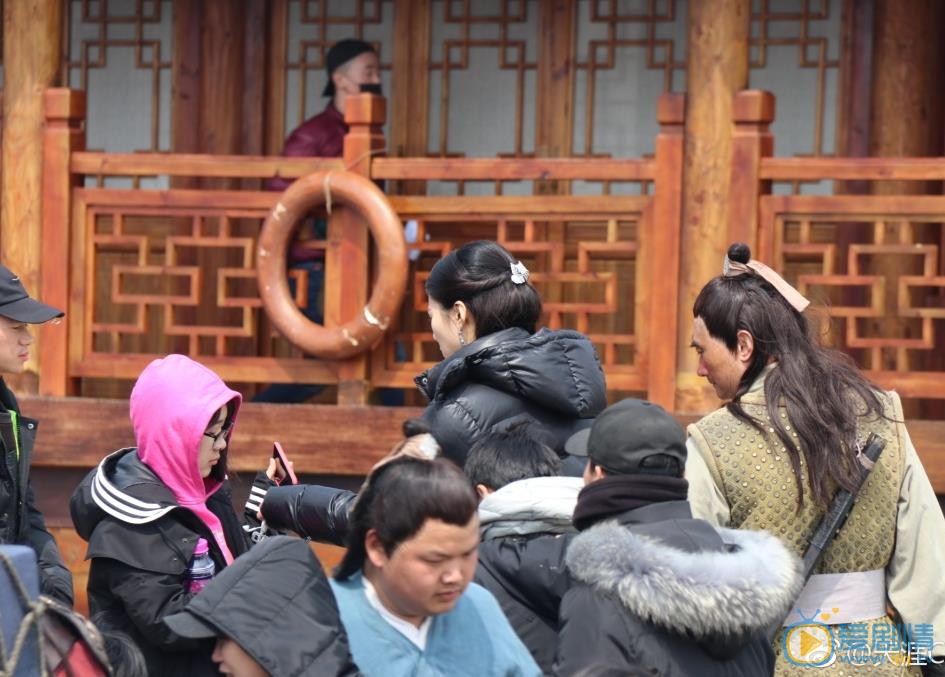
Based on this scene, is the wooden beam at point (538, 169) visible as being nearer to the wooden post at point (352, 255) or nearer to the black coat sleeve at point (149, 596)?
the wooden post at point (352, 255)

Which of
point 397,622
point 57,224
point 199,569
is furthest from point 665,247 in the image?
point 397,622

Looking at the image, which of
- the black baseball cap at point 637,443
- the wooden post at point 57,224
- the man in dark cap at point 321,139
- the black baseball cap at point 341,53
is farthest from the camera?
the black baseball cap at point 341,53

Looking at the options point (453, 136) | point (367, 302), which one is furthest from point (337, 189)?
point (453, 136)

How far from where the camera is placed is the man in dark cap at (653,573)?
2.63m

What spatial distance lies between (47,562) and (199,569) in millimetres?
799

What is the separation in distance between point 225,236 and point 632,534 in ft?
12.1

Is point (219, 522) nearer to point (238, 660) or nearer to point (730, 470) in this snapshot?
point (238, 660)

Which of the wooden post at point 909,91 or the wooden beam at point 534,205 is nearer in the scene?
the wooden beam at point 534,205

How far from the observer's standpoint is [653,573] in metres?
2.64

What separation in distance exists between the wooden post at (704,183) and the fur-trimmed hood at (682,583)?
318 cm

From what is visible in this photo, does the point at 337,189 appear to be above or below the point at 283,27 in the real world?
below

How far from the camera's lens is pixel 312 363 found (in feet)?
20.0

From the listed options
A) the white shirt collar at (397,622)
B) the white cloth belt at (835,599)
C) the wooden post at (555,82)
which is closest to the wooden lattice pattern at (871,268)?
the wooden post at (555,82)

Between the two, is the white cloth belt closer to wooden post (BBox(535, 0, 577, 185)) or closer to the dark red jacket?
the dark red jacket
